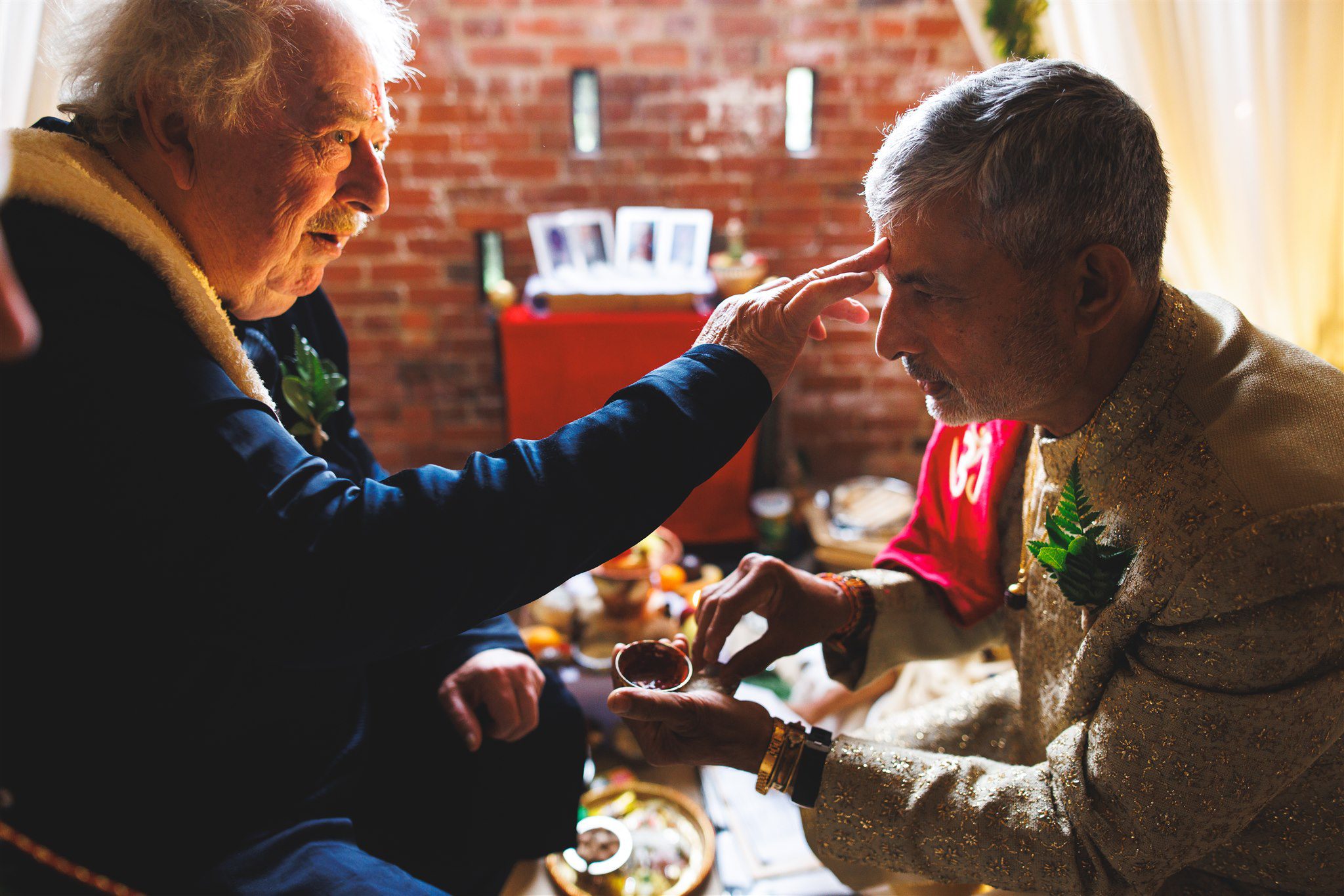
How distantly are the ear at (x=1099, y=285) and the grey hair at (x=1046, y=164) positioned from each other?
0.02 meters

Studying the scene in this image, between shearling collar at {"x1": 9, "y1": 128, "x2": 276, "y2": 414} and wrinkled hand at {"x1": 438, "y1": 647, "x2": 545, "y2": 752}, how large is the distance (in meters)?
0.74

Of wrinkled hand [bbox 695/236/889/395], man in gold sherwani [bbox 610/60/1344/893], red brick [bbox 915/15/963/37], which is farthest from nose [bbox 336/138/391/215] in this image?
red brick [bbox 915/15/963/37]

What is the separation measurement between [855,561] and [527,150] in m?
2.20

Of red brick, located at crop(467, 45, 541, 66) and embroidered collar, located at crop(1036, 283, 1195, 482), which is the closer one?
embroidered collar, located at crop(1036, 283, 1195, 482)

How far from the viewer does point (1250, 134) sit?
92.2 inches

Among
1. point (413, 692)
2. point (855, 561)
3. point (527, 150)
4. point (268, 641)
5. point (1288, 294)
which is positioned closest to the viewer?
point (268, 641)

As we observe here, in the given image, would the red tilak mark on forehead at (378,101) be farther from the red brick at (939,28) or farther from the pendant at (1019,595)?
the red brick at (939,28)

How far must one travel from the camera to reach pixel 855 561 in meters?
3.38

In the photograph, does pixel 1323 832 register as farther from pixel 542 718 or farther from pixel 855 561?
pixel 855 561

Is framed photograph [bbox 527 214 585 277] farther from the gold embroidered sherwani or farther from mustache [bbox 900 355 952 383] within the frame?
the gold embroidered sherwani

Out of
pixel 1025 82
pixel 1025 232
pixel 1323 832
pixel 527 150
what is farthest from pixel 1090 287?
pixel 527 150

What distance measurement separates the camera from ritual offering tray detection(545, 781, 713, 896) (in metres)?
1.95

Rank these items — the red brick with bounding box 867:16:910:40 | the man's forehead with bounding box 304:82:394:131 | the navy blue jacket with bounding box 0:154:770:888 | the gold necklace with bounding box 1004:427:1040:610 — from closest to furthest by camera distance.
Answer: the navy blue jacket with bounding box 0:154:770:888, the man's forehead with bounding box 304:82:394:131, the gold necklace with bounding box 1004:427:1040:610, the red brick with bounding box 867:16:910:40

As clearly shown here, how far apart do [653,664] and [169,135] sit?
1111 millimetres
